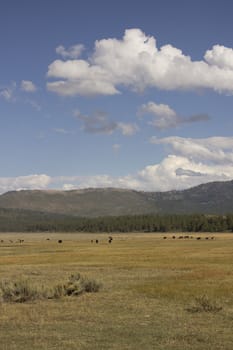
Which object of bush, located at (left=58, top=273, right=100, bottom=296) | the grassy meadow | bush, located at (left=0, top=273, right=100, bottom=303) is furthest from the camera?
bush, located at (left=58, top=273, right=100, bottom=296)

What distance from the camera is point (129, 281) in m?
36.0

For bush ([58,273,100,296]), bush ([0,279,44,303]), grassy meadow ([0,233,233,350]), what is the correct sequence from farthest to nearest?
bush ([58,273,100,296]) → bush ([0,279,44,303]) → grassy meadow ([0,233,233,350])

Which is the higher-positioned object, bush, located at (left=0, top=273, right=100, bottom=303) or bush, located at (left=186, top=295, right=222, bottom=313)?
bush, located at (left=0, top=273, right=100, bottom=303)

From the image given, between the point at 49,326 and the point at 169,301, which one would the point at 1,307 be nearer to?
the point at 49,326

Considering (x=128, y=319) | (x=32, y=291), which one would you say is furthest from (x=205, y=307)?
(x=32, y=291)

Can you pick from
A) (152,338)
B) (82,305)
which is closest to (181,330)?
(152,338)

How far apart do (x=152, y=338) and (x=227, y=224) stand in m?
183

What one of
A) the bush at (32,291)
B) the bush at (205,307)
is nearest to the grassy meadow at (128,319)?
the bush at (205,307)

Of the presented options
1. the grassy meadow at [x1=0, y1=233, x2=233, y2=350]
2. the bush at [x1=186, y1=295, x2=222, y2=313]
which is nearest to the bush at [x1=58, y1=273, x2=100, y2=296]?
the grassy meadow at [x1=0, y1=233, x2=233, y2=350]

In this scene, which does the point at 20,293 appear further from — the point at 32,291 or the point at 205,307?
the point at 205,307

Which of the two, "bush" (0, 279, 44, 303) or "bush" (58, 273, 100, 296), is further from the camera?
"bush" (58, 273, 100, 296)

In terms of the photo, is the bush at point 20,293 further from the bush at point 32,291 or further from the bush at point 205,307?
the bush at point 205,307

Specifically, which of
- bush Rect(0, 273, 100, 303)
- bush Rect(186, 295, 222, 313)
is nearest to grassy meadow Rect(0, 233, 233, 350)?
bush Rect(186, 295, 222, 313)

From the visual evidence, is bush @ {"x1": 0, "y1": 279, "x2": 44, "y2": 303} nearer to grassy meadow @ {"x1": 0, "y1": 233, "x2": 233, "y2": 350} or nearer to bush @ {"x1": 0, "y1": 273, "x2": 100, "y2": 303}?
bush @ {"x1": 0, "y1": 273, "x2": 100, "y2": 303}
